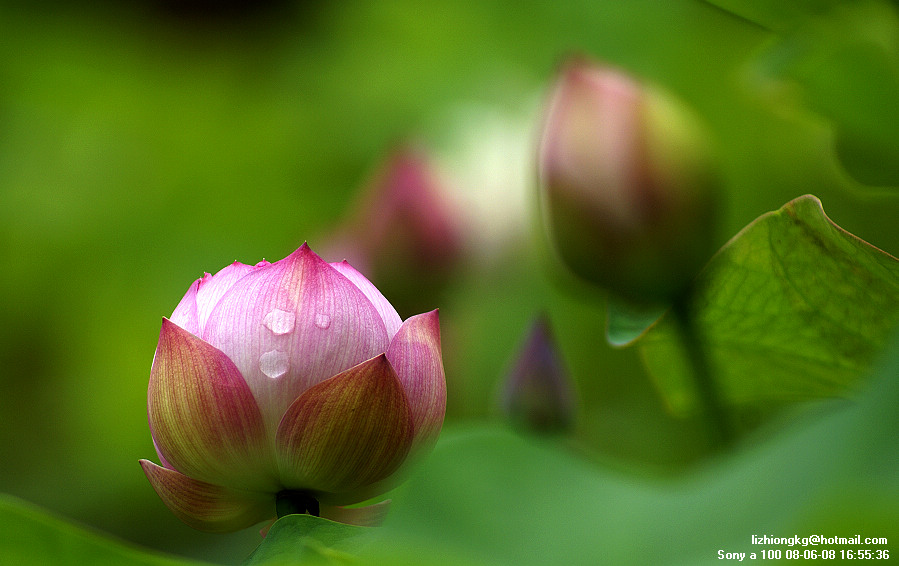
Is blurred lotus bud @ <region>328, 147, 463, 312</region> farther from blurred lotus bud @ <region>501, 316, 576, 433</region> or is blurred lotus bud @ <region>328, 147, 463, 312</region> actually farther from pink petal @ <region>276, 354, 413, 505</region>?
pink petal @ <region>276, 354, 413, 505</region>

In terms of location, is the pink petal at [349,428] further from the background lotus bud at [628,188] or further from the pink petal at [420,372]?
the background lotus bud at [628,188]

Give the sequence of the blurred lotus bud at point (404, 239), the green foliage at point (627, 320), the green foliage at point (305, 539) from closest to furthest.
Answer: the green foliage at point (305, 539) < the green foliage at point (627, 320) < the blurred lotus bud at point (404, 239)

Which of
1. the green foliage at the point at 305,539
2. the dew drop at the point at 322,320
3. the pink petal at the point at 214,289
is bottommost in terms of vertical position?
the green foliage at the point at 305,539

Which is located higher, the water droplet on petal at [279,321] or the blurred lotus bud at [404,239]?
the blurred lotus bud at [404,239]

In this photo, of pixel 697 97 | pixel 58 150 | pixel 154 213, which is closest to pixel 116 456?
pixel 154 213

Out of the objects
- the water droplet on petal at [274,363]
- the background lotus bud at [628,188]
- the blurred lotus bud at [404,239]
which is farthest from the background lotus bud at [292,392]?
the blurred lotus bud at [404,239]

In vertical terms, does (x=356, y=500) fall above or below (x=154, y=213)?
below

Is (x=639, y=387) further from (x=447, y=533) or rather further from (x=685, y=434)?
(x=447, y=533)

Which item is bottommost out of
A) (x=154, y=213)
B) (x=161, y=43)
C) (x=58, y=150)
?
(x=154, y=213)
